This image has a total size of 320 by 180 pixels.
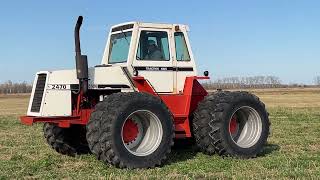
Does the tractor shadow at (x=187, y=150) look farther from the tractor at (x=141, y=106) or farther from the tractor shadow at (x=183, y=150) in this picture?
the tractor at (x=141, y=106)

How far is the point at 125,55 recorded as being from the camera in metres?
10.3

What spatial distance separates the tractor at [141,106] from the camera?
8859mm

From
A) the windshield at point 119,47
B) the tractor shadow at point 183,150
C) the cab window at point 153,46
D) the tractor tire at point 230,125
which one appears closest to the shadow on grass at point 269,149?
the tractor tire at point 230,125

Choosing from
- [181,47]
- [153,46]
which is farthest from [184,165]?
[181,47]

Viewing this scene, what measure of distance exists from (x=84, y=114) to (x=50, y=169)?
123cm

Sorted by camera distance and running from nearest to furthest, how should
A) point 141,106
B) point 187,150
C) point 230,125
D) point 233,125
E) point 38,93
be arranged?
1. point 141,106
2. point 38,93
3. point 230,125
4. point 233,125
5. point 187,150

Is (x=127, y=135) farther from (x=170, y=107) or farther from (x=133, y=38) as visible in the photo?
(x=133, y=38)

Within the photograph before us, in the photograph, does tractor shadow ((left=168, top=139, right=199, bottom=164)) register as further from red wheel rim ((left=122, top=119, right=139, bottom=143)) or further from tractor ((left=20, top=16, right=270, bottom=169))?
red wheel rim ((left=122, top=119, right=139, bottom=143))

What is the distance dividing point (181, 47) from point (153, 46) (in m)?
0.74

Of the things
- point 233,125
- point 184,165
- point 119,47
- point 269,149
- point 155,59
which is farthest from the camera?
point 269,149

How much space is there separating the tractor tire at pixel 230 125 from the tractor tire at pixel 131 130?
0.98 metres

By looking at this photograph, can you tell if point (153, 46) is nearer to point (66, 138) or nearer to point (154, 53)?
point (154, 53)

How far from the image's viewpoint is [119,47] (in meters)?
10.6

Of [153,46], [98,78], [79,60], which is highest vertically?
[153,46]
